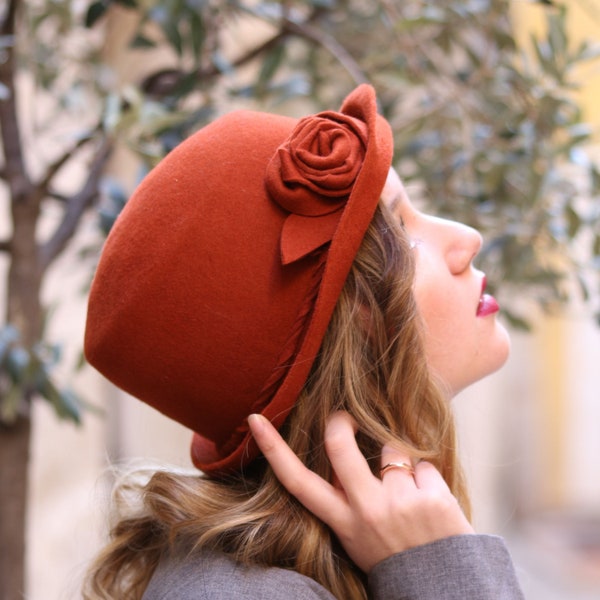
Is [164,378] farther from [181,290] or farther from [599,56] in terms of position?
[599,56]

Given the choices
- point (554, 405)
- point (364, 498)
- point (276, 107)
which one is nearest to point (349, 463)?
point (364, 498)

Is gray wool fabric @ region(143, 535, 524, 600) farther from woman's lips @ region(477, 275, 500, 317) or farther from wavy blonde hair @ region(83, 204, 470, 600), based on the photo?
woman's lips @ region(477, 275, 500, 317)

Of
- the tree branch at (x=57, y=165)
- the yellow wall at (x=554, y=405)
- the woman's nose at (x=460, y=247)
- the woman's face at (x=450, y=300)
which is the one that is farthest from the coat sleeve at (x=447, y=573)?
the yellow wall at (x=554, y=405)

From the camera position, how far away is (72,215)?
5.16 feet

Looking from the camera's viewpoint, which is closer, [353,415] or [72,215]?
[353,415]

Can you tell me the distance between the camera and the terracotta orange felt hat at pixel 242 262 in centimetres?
106

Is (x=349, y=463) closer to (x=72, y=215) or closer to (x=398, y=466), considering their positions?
(x=398, y=466)

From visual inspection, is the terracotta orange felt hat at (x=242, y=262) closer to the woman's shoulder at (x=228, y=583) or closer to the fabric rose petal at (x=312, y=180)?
the fabric rose petal at (x=312, y=180)

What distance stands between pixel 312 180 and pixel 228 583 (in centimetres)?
50

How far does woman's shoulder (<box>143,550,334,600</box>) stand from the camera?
100cm

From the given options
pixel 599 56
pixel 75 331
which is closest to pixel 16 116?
pixel 599 56

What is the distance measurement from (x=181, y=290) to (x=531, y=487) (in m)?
5.02

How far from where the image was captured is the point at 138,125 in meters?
1.33

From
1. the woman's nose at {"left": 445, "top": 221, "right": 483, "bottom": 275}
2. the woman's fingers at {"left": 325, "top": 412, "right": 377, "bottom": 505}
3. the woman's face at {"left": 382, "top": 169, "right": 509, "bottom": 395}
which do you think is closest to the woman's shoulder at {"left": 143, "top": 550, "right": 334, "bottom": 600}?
the woman's fingers at {"left": 325, "top": 412, "right": 377, "bottom": 505}
